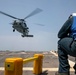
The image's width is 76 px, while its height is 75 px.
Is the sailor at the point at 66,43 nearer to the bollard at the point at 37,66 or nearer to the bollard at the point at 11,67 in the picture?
the bollard at the point at 11,67

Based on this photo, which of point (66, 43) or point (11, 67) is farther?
point (11, 67)

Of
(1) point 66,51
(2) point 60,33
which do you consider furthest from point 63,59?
(2) point 60,33

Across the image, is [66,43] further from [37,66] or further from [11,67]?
[37,66]

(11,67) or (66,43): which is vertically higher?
(66,43)

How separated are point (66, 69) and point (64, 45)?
1.57 ft

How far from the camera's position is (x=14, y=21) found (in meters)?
53.1

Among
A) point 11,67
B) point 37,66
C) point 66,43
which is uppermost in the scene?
point 66,43

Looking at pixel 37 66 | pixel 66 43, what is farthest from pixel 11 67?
pixel 37 66

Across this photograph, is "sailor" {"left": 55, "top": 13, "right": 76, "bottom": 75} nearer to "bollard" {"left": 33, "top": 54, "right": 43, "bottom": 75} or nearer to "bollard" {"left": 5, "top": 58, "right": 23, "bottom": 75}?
"bollard" {"left": 5, "top": 58, "right": 23, "bottom": 75}

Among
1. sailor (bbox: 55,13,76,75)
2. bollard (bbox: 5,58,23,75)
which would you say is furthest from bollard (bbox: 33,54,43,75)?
sailor (bbox: 55,13,76,75)

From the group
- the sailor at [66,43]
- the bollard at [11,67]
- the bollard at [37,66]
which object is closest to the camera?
the sailor at [66,43]

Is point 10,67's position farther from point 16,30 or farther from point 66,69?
point 16,30

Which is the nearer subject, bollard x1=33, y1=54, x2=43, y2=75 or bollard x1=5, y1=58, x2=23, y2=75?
bollard x1=5, y1=58, x2=23, y2=75

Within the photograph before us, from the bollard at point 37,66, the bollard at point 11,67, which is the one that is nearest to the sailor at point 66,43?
the bollard at point 11,67
